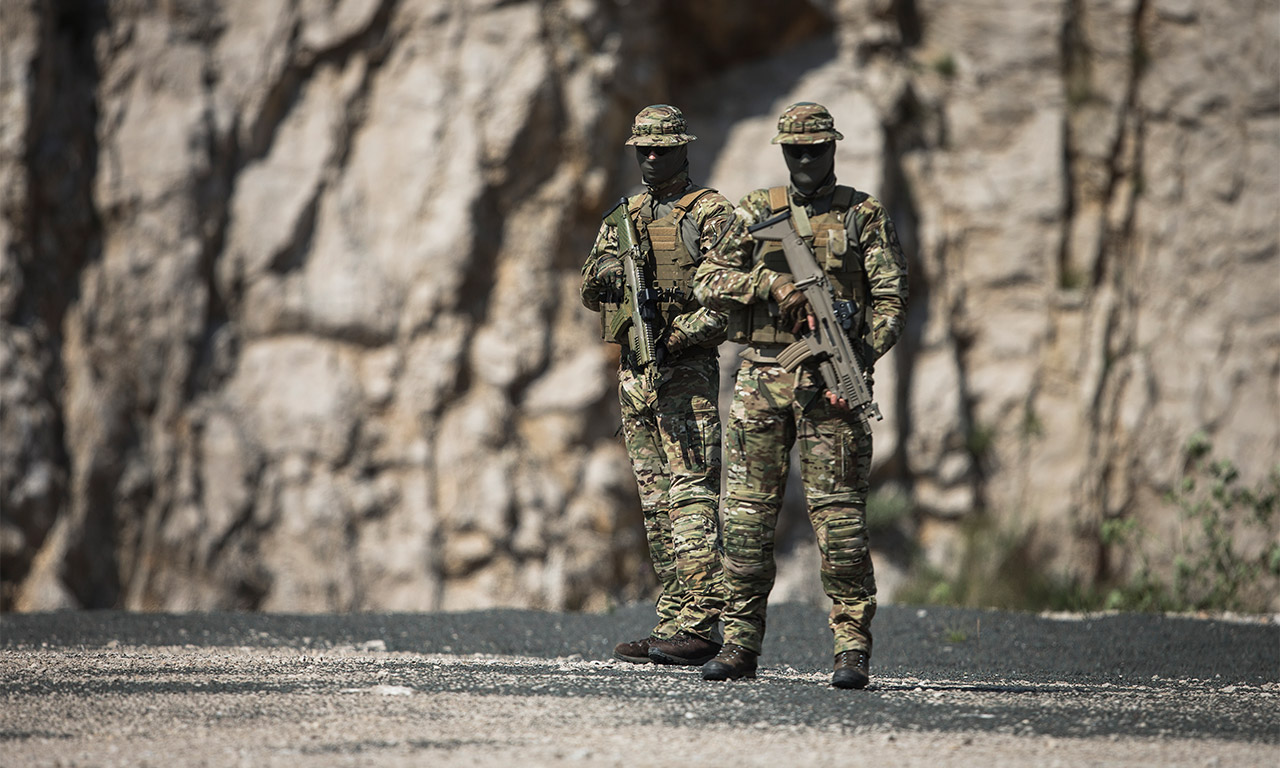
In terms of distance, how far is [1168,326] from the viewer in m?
12.4

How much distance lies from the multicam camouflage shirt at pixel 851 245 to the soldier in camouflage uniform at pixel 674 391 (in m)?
0.40

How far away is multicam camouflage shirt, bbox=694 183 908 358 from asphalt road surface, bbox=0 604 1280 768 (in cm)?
139

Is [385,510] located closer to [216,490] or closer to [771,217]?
[216,490]

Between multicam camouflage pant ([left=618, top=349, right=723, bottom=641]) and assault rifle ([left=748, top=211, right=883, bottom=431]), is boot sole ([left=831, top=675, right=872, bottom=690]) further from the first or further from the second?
assault rifle ([left=748, top=211, right=883, bottom=431])

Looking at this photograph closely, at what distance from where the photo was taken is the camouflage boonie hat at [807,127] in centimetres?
453

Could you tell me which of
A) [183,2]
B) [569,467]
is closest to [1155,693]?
[569,467]

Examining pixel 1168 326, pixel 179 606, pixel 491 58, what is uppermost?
pixel 491 58

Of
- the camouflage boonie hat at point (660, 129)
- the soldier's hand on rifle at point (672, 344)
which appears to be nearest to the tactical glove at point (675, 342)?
the soldier's hand on rifle at point (672, 344)

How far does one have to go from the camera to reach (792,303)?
447 centimetres

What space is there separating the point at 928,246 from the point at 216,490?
23.8 ft

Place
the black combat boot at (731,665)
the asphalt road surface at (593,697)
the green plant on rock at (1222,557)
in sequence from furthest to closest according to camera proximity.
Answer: the green plant on rock at (1222,557) → the black combat boot at (731,665) → the asphalt road surface at (593,697)

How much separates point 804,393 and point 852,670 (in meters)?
1.05

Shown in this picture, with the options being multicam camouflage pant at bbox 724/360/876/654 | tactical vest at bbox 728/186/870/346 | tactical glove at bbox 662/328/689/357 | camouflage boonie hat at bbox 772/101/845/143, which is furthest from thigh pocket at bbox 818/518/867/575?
camouflage boonie hat at bbox 772/101/845/143

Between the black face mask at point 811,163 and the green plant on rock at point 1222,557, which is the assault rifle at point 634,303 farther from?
the green plant on rock at point 1222,557
